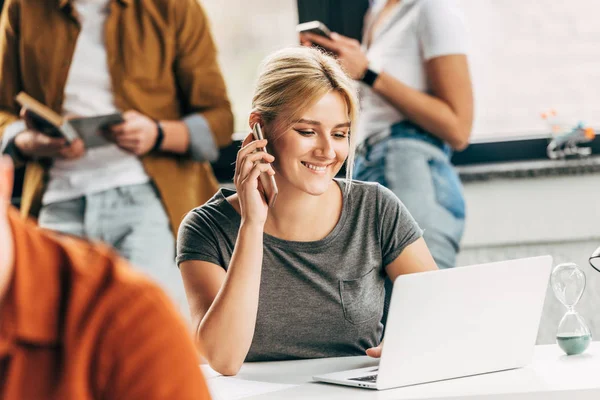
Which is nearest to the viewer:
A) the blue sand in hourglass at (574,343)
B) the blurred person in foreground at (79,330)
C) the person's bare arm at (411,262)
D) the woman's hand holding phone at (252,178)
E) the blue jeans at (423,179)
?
the blurred person in foreground at (79,330)

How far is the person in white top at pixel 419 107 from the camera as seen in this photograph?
2.16 metres

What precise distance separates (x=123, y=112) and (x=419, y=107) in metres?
0.80

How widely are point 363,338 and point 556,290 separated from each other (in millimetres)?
404

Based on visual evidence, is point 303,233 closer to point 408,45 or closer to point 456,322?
point 456,322

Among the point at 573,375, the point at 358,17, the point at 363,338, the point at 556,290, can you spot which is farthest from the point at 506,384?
the point at 358,17

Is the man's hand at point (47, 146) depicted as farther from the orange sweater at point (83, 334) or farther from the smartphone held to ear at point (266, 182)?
the orange sweater at point (83, 334)

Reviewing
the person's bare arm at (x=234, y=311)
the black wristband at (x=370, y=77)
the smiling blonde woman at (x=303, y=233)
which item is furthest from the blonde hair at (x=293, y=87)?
the black wristband at (x=370, y=77)

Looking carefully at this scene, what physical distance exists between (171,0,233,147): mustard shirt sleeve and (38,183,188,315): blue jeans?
0.88ft

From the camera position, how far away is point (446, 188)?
2.20 m

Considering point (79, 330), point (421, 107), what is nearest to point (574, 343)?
point (421, 107)

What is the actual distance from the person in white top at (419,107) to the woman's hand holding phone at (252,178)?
1.80 feet

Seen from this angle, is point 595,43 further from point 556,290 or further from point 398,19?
point 556,290

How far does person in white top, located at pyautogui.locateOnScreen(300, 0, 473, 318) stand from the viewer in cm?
216

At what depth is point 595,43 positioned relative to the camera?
300 centimetres
